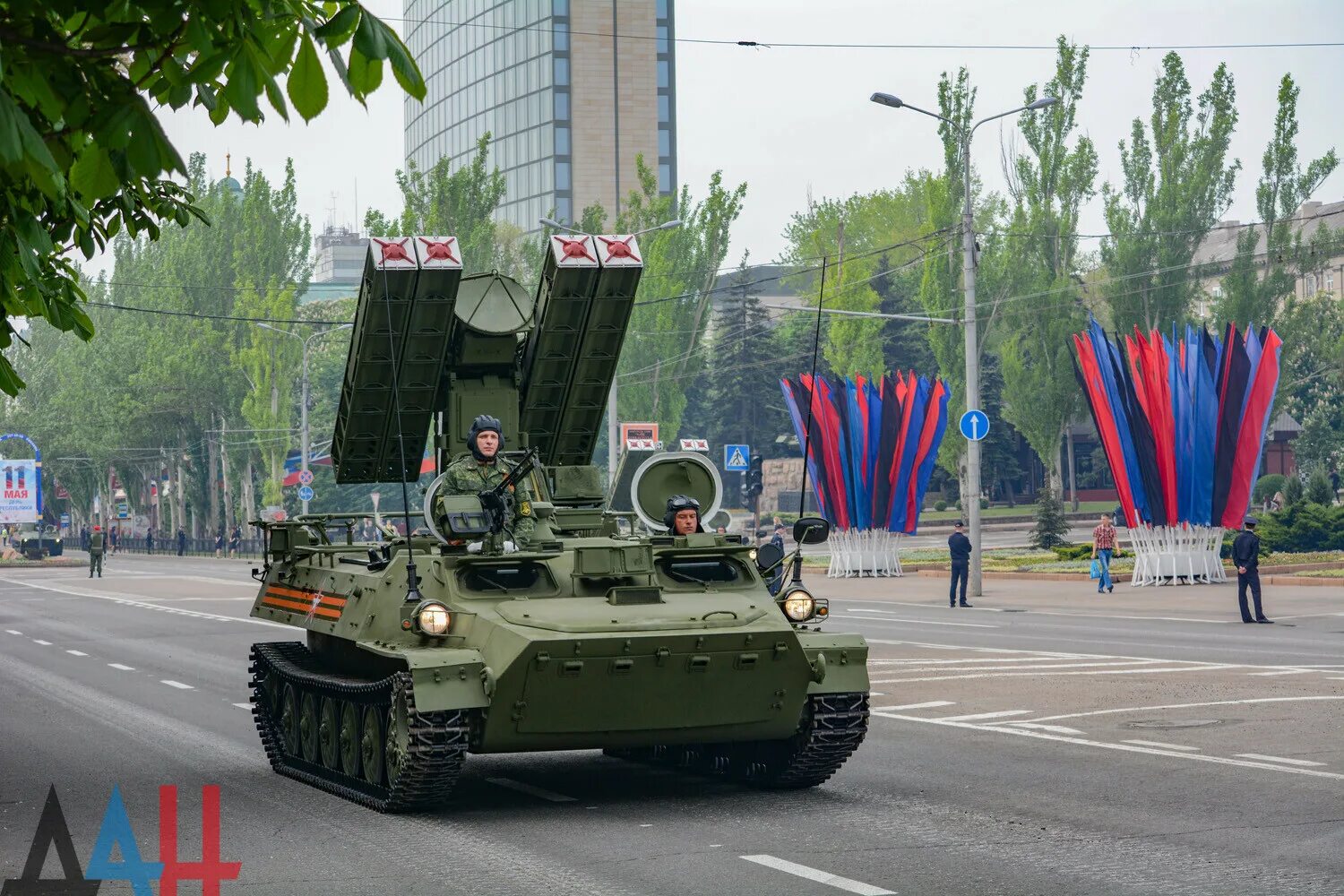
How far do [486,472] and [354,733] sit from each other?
1924 mm

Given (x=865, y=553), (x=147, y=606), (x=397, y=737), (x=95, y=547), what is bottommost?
(x=147, y=606)

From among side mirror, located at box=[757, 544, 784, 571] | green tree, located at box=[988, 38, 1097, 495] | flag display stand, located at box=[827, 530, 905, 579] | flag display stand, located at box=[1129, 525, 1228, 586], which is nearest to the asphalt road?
side mirror, located at box=[757, 544, 784, 571]

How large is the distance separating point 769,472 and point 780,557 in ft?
267

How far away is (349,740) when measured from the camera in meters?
12.2

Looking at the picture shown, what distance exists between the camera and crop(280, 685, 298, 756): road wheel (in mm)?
13633

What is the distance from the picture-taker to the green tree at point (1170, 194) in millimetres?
65500

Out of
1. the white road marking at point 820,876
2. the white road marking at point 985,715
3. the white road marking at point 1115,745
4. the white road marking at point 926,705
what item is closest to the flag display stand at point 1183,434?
the white road marking at point 926,705

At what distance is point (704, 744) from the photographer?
1273 centimetres

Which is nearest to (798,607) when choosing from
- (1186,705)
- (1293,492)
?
(1186,705)

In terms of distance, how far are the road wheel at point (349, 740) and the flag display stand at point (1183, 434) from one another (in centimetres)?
2635

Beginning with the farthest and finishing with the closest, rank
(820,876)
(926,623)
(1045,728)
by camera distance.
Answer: (926,623), (1045,728), (820,876)

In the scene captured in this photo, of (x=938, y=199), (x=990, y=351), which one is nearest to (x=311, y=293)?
(x=990, y=351)

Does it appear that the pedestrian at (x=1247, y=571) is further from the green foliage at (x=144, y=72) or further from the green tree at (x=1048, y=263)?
the green tree at (x=1048, y=263)

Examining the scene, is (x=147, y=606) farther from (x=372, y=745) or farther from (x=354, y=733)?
(x=372, y=745)
